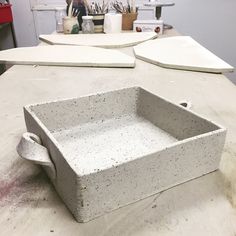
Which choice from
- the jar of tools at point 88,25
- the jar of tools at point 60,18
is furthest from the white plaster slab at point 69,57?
the jar of tools at point 60,18

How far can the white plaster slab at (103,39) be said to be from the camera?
1503mm

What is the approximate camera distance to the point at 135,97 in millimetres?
690

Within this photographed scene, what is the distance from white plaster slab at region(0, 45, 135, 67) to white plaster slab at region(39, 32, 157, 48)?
126 mm

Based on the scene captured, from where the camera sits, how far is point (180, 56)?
1.27m

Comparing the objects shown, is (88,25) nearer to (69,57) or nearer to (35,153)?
(69,57)

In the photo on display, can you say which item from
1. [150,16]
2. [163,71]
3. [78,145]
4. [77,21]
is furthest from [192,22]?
[78,145]

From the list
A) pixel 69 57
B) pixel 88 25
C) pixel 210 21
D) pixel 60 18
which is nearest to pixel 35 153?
pixel 69 57

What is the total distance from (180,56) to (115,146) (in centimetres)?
80

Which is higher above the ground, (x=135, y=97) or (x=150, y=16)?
(x=135, y=97)

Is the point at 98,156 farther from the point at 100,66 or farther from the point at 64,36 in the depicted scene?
the point at 64,36

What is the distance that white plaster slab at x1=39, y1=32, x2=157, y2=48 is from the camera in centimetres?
150

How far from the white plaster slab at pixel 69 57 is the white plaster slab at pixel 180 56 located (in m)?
0.12

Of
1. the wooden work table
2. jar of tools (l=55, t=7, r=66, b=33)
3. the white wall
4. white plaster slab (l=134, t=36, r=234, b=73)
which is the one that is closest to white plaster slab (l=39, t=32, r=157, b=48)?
white plaster slab (l=134, t=36, r=234, b=73)

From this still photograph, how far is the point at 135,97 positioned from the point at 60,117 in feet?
0.62
